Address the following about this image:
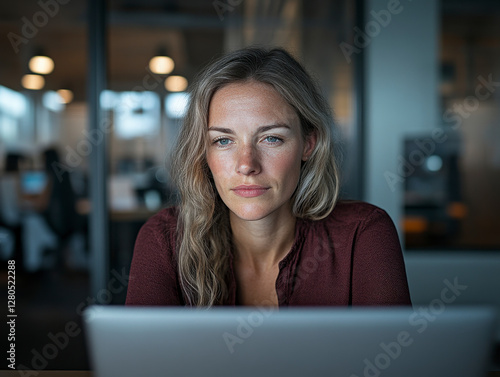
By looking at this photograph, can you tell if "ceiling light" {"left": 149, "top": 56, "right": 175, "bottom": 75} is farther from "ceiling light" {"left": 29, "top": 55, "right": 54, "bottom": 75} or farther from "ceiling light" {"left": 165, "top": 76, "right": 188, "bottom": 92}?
"ceiling light" {"left": 29, "top": 55, "right": 54, "bottom": 75}

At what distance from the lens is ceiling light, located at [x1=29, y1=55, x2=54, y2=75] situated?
7402 mm

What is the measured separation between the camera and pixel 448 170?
3809 mm

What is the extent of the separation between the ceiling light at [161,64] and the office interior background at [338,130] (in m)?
0.02

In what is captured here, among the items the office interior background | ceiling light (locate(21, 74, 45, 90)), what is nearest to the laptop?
the office interior background

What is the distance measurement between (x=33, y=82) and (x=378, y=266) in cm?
803

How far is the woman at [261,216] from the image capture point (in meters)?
1.34

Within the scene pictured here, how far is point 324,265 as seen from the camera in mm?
1444

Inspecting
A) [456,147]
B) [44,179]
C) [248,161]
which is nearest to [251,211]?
[248,161]

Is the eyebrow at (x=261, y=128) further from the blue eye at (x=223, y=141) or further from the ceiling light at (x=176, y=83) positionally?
the ceiling light at (x=176, y=83)

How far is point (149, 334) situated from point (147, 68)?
8589 millimetres

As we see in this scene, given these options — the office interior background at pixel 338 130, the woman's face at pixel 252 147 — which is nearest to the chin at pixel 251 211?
the woman's face at pixel 252 147

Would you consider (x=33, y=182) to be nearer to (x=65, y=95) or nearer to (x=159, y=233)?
(x=65, y=95)

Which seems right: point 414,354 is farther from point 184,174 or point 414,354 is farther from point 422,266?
point 422,266

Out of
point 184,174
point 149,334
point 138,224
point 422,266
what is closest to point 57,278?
point 138,224
